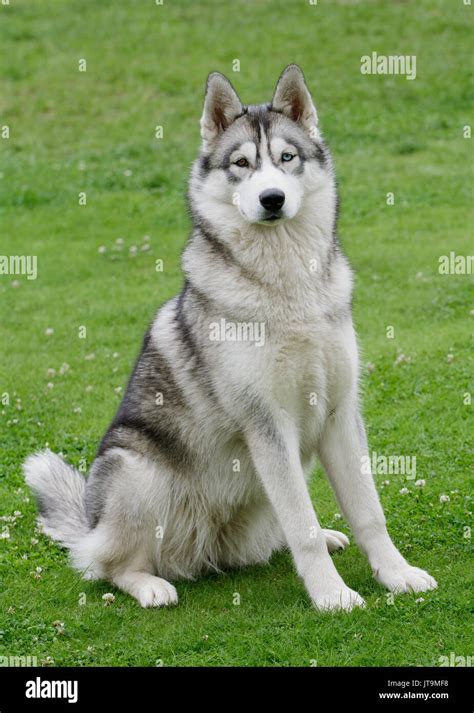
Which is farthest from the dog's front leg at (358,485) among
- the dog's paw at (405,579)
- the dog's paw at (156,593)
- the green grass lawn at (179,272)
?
the dog's paw at (156,593)

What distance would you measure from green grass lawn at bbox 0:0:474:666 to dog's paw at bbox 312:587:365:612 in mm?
69

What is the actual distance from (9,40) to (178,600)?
53.2 ft

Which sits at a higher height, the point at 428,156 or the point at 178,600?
the point at 428,156

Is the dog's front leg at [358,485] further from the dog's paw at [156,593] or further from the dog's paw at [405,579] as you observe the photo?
the dog's paw at [156,593]

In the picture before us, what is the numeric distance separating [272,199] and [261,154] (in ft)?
1.02

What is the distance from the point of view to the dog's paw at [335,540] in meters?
6.84

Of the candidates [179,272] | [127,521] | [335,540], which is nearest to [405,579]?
[335,540]

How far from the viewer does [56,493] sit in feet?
23.7

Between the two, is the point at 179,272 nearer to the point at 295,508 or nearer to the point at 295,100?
the point at 295,100

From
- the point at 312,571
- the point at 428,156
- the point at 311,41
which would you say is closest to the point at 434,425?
the point at 312,571

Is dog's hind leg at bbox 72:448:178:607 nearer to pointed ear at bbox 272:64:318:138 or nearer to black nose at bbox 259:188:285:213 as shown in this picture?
black nose at bbox 259:188:285:213

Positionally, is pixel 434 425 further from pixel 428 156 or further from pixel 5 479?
pixel 428 156

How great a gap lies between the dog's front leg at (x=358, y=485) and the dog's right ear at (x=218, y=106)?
168cm
